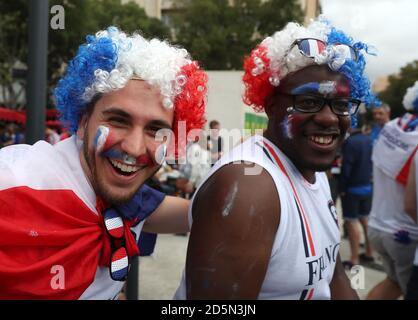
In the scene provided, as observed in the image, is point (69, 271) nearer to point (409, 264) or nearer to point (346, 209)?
point (409, 264)

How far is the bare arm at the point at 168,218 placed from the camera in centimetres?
181

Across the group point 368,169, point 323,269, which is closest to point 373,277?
point 368,169

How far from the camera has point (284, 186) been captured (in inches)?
57.1

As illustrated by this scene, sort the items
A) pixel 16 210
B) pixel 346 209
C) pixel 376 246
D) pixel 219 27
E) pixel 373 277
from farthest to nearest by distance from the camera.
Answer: pixel 219 27 < pixel 346 209 < pixel 373 277 < pixel 376 246 < pixel 16 210

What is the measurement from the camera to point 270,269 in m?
1.39

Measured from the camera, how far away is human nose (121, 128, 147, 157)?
141 centimetres

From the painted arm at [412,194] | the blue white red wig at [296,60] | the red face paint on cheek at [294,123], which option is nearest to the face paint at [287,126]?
the red face paint on cheek at [294,123]

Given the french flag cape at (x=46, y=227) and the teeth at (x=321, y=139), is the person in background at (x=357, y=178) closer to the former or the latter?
the teeth at (x=321, y=139)

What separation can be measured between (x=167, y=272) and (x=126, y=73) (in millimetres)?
3310

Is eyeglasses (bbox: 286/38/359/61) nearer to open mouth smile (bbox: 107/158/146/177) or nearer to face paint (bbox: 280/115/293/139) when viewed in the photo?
face paint (bbox: 280/115/293/139)

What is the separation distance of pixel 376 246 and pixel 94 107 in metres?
2.54

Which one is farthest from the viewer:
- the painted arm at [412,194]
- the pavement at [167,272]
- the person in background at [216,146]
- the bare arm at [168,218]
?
the person in background at [216,146]

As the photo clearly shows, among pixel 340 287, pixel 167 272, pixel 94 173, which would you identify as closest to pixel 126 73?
pixel 94 173

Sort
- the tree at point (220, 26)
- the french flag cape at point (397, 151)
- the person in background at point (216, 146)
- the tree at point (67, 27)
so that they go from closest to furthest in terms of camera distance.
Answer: the tree at point (67, 27) → the french flag cape at point (397, 151) → the person in background at point (216, 146) → the tree at point (220, 26)
